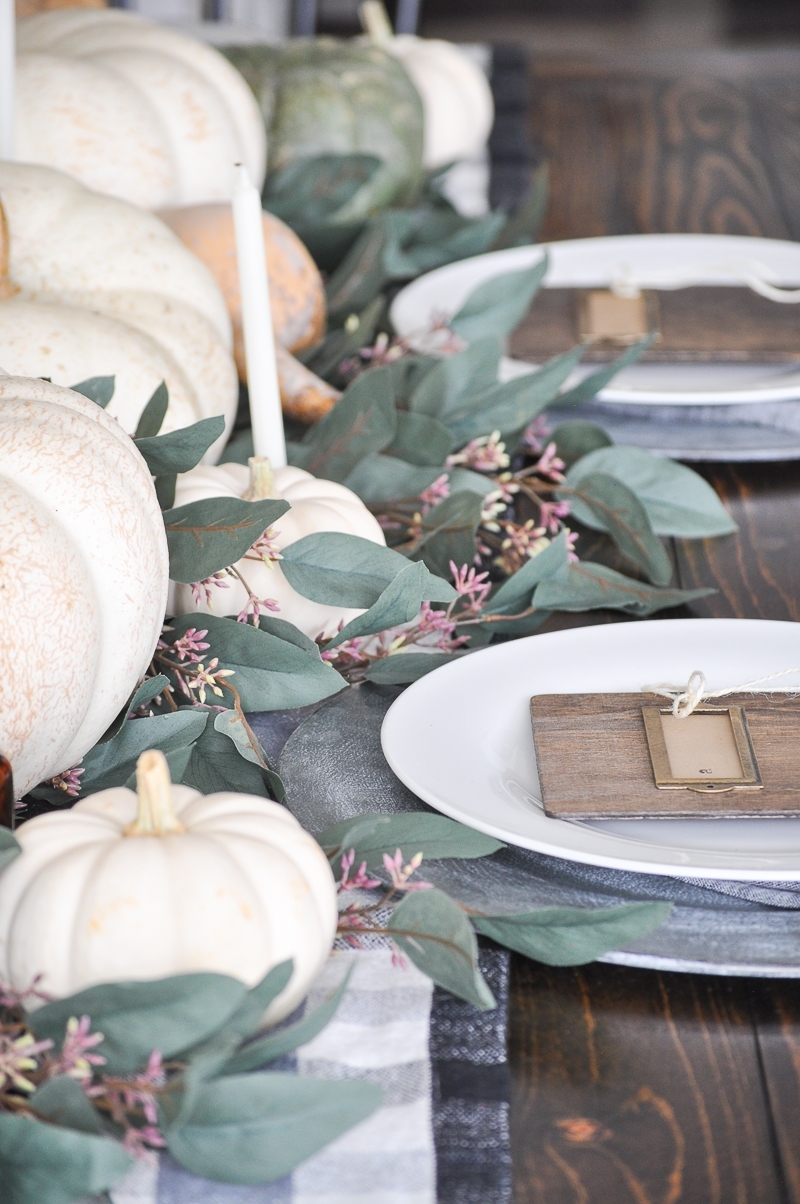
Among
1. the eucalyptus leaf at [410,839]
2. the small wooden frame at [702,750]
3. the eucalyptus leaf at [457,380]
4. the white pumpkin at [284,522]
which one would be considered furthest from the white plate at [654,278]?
the eucalyptus leaf at [410,839]

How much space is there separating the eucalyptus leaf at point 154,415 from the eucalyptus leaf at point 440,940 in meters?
0.32

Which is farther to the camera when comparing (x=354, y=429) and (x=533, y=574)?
(x=354, y=429)

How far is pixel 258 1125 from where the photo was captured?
390mm

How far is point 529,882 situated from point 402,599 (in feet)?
0.49

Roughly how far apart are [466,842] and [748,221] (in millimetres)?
1352

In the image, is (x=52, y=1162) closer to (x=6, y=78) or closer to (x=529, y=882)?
(x=529, y=882)

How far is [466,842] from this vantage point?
520mm

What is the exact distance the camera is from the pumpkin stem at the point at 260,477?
711 millimetres

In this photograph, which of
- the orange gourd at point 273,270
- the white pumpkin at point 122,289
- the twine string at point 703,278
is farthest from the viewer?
the twine string at point 703,278

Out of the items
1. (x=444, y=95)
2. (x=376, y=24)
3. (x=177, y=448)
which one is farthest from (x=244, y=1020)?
(x=376, y=24)

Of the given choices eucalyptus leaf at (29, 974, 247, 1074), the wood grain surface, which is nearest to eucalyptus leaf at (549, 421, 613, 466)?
eucalyptus leaf at (29, 974, 247, 1074)

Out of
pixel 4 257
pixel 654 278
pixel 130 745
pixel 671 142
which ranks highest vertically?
pixel 4 257

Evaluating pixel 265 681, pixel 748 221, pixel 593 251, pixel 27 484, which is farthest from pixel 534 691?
pixel 748 221

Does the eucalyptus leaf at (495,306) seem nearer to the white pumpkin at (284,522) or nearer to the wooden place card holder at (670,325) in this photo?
the wooden place card holder at (670,325)
